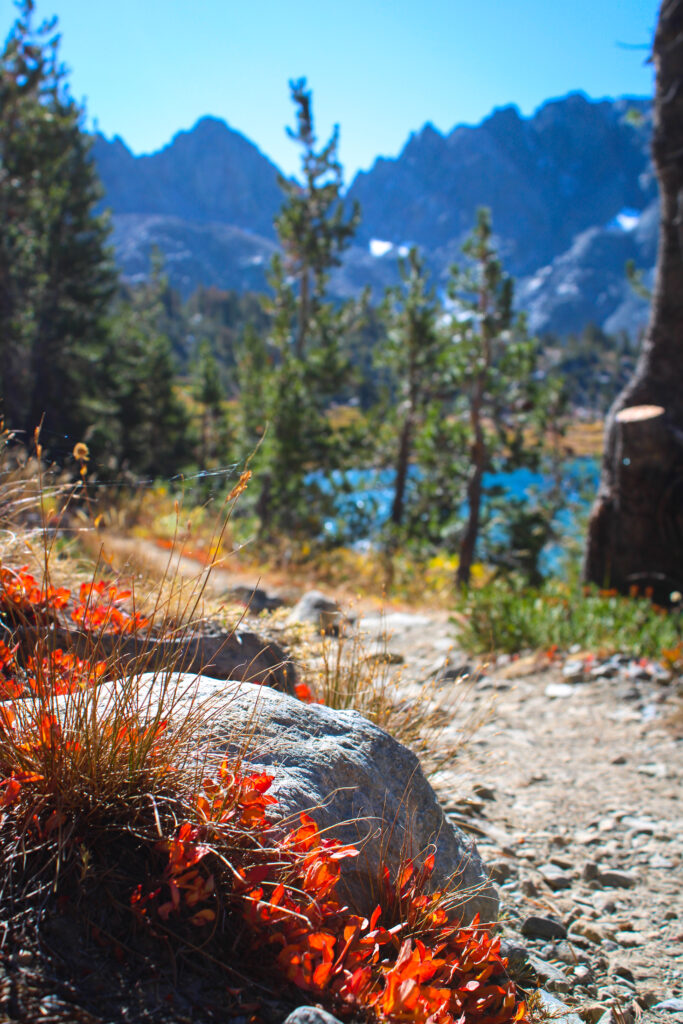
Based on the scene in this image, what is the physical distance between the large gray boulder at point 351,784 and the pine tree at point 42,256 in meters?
14.6

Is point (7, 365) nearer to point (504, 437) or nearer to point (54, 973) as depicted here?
point (504, 437)

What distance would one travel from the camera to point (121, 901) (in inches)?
58.9

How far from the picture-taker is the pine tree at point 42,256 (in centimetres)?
1666

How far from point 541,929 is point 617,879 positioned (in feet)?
2.38

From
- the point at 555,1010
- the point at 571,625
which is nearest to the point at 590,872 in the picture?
the point at 555,1010

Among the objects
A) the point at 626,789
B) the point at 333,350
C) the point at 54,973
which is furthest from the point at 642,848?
the point at 333,350

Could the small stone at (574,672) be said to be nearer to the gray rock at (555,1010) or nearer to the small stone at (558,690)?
the small stone at (558,690)

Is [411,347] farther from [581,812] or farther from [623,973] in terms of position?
[623,973]

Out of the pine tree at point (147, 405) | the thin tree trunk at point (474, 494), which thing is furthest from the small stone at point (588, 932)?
the pine tree at point (147, 405)

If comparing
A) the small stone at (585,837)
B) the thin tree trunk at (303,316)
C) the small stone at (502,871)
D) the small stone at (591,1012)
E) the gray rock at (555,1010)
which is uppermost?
the thin tree trunk at (303,316)

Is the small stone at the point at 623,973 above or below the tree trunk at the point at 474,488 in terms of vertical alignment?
below

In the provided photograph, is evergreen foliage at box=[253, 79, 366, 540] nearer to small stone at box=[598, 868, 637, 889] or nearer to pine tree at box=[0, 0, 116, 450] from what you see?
pine tree at box=[0, 0, 116, 450]

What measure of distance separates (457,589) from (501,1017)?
8.75 m

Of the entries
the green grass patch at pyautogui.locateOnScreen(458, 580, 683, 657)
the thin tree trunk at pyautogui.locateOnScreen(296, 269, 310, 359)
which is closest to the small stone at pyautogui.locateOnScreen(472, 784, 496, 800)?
the green grass patch at pyautogui.locateOnScreen(458, 580, 683, 657)
